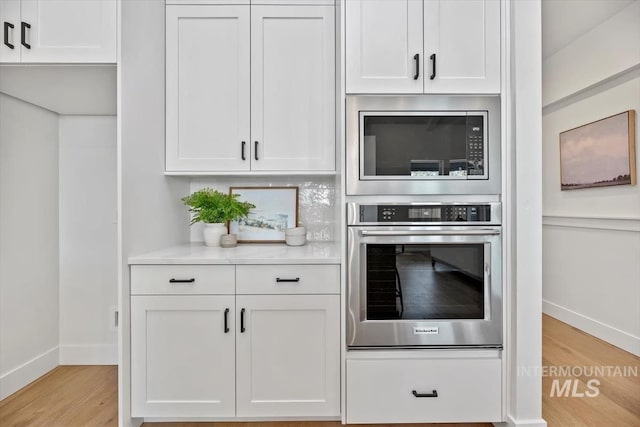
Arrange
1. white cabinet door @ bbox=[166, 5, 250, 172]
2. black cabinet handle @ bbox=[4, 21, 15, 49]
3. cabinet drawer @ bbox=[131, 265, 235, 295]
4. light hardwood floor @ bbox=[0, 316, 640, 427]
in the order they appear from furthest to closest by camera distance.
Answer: white cabinet door @ bbox=[166, 5, 250, 172] → light hardwood floor @ bbox=[0, 316, 640, 427] → cabinet drawer @ bbox=[131, 265, 235, 295] → black cabinet handle @ bbox=[4, 21, 15, 49]

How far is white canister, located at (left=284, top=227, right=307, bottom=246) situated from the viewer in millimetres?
2256

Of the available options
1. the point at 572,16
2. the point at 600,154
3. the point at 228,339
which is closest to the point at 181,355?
the point at 228,339

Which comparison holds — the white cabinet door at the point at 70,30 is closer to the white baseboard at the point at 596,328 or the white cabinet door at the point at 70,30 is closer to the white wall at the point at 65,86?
the white wall at the point at 65,86

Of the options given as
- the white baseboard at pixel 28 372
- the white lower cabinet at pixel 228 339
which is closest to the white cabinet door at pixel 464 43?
the white lower cabinet at pixel 228 339

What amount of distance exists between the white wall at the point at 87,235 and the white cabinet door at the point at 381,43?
1665 mm

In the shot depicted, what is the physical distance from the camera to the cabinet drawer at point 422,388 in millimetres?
1785

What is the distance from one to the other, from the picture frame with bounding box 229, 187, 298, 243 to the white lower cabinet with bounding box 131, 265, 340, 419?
0.67 m

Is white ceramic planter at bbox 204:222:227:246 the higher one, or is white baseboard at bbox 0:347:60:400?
white ceramic planter at bbox 204:222:227:246

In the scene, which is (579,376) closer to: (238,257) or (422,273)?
(422,273)

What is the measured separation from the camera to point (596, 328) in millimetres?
3109

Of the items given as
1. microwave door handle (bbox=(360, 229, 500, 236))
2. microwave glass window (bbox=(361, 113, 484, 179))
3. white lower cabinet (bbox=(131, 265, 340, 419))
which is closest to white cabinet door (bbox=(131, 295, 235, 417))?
white lower cabinet (bbox=(131, 265, 340, 419))

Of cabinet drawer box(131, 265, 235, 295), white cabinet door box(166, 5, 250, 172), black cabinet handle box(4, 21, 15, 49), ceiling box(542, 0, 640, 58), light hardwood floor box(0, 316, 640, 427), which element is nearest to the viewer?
black cabinet handle box(4, 21, 15, 49)

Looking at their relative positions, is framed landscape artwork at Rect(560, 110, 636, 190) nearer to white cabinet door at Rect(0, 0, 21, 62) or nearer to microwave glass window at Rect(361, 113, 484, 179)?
microwave glass window at Rect(361, 113, 484, 179)

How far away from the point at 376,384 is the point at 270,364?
1.72ft
